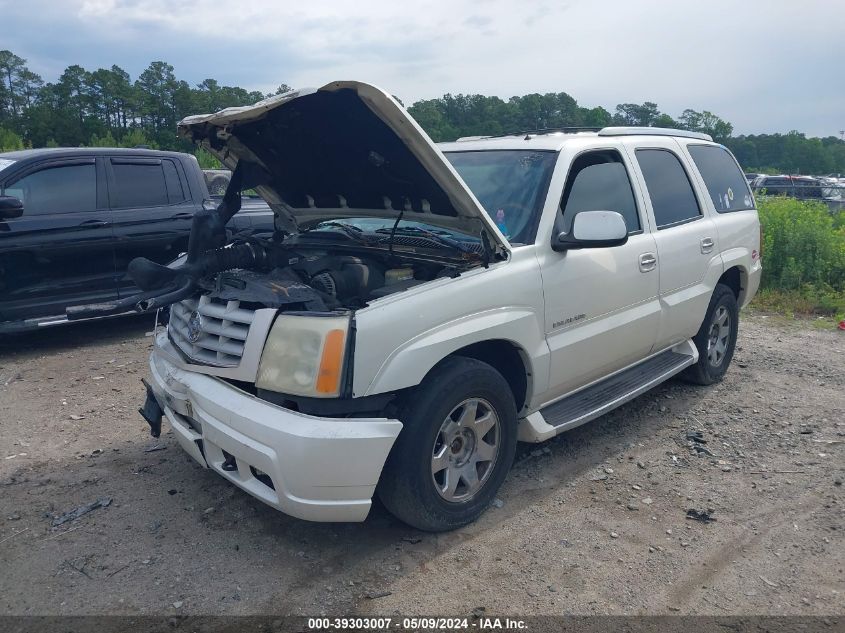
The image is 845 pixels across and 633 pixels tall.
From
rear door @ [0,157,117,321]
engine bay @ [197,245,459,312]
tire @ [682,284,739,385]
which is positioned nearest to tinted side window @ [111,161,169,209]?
rear door @ [0,157,117,321]

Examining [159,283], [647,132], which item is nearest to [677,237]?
[647,132]

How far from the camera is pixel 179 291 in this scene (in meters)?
3.35

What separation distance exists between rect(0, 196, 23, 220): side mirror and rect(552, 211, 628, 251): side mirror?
495 cm

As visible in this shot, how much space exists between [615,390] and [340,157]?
7.25 ft

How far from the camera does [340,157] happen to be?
3.76 metres

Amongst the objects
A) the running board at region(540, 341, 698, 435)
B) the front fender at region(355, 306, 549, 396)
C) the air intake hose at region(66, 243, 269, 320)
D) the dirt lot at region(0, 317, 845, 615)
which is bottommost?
the dirt lot at region(0, 317, 845, 615)

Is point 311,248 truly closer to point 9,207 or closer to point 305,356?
point 305,356

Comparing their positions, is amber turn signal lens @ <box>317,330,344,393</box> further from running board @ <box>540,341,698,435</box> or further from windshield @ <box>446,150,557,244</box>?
running board @ <box>540,341,698,435</box>

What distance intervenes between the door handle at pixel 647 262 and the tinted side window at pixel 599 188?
0.19 m

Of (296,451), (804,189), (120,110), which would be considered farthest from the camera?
(120,110)

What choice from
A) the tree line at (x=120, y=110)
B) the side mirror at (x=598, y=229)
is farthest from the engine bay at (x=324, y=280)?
the tree line at (x=120, y=110)

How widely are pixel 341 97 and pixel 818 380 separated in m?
4.84

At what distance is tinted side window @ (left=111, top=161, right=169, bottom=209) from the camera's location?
6801 millimetres

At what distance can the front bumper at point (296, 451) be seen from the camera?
269cm
